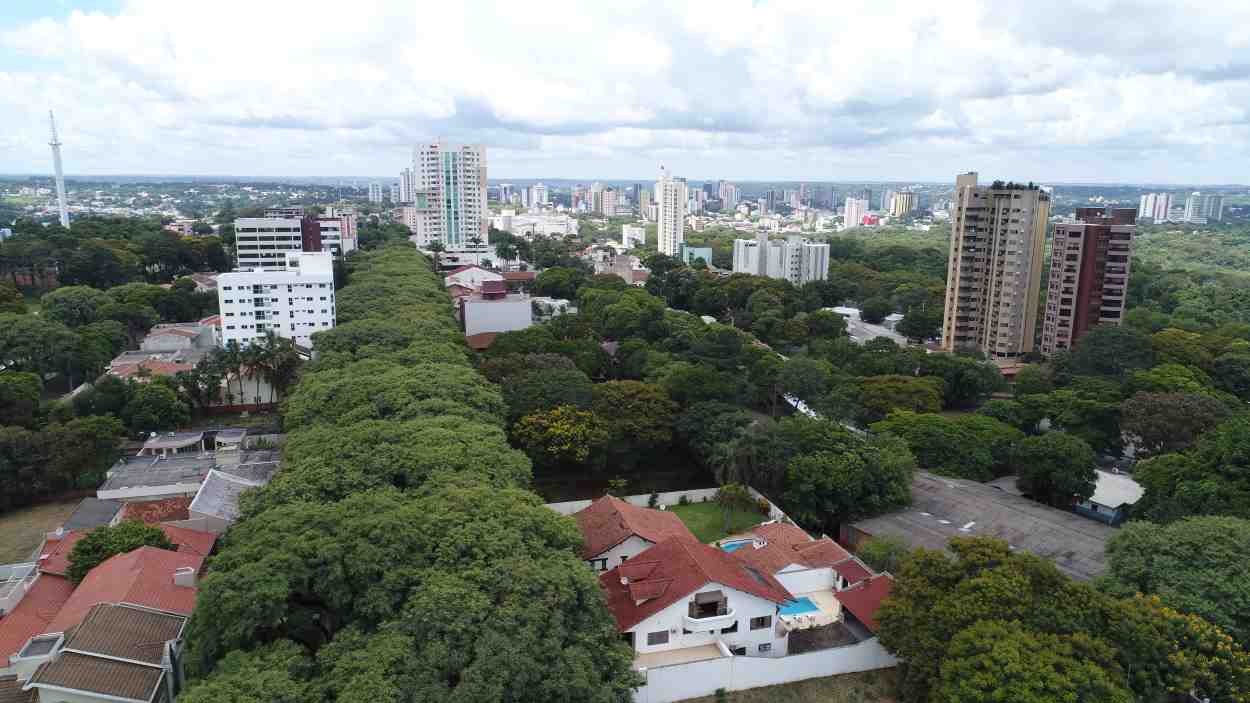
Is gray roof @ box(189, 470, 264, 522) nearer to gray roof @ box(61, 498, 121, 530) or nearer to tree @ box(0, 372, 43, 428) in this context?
gray roof @ box(61, 498, 121, 530)

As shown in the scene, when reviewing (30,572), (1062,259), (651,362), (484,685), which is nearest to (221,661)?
(484,685)

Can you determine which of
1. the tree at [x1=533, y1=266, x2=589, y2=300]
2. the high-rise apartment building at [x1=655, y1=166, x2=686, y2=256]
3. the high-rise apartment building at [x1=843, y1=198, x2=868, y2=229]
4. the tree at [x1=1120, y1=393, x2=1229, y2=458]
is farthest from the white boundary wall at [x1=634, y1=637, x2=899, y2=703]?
the high-rise apartment building at [x1=843, y1=198, x2=868, y2=229]

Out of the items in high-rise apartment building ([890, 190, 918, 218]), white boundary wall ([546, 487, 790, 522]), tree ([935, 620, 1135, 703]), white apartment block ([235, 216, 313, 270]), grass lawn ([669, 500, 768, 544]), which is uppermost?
high-rise apartment building ([890, 190, 918, 218])

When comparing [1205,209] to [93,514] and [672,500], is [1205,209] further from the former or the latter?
[93,514]

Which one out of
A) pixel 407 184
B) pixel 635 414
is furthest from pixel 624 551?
pixel 407 184

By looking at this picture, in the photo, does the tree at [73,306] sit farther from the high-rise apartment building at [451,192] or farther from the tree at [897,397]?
the high-rise apartment building at [451,192]

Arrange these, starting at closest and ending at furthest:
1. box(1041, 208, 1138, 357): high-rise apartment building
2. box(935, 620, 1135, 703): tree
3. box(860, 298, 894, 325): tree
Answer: box(935, 620, 1135, 703): tree → box(1041, 208, 1138, 357): high-rise apartment building → box(860, 298, 894, 325): tree
